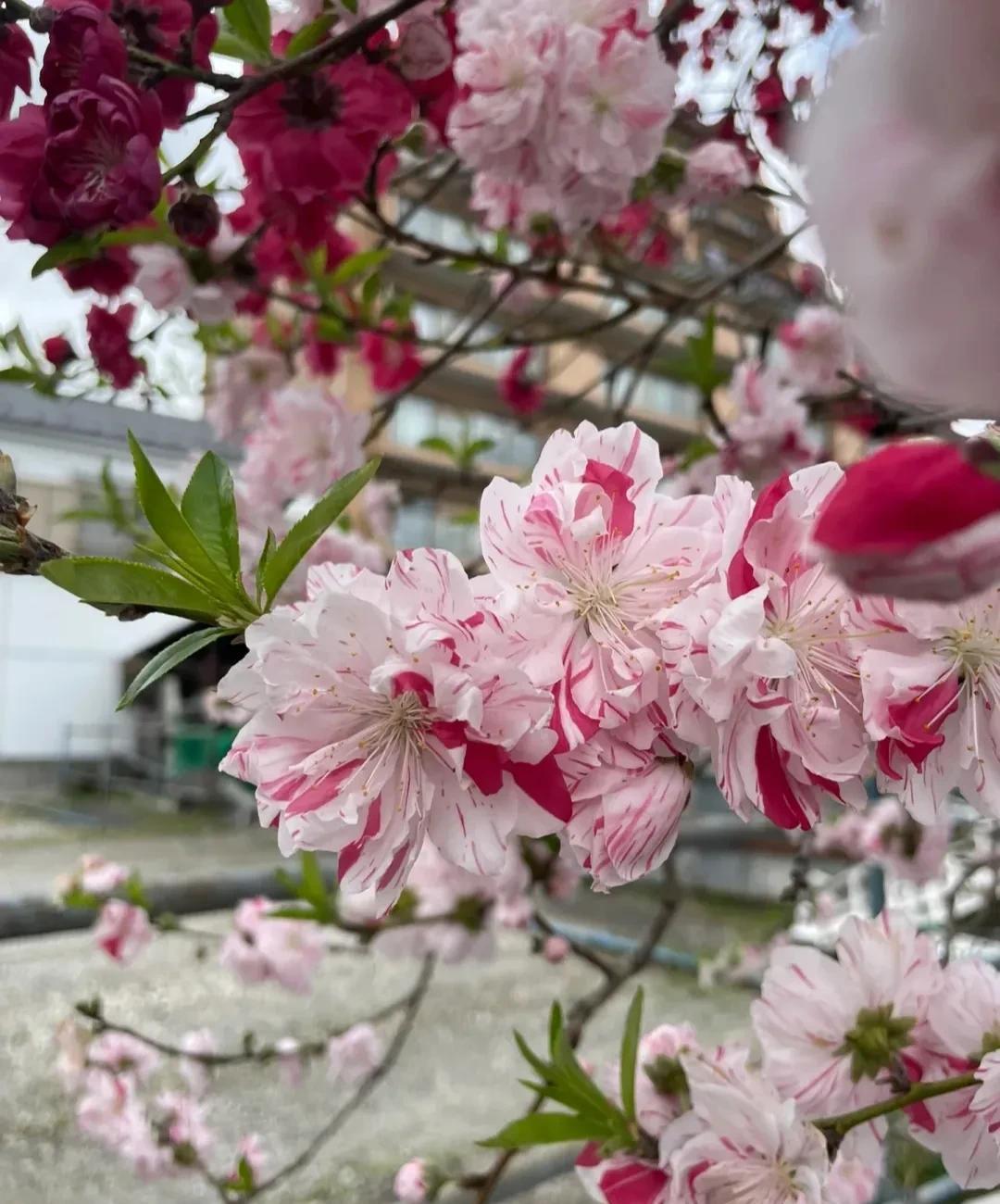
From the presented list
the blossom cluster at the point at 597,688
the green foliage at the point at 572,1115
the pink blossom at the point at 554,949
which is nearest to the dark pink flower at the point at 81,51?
the blossom cluster at the point at 597,688

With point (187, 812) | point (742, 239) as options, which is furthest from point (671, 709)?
point (742, 239)

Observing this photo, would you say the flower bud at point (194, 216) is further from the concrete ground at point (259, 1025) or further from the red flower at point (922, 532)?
the concrete ground at point (259, 1025)

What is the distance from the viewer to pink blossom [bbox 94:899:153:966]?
2.69ft

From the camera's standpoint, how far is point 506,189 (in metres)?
0.66

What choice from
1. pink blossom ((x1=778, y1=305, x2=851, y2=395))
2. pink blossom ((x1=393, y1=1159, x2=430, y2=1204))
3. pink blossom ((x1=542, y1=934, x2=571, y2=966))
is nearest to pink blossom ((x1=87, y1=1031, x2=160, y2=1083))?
pink blossom ((x1=393, y1=1159, x2=430, y2=1204))

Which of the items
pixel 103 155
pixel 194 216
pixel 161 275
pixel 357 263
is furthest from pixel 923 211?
pixel 357 263

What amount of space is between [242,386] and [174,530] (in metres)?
0.71

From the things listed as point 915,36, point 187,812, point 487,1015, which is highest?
point 915,36

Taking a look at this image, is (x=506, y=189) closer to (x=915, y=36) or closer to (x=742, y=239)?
(x=915, y=36)

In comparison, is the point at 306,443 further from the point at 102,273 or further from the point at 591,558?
the point at 591,558

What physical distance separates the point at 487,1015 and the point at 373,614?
3.11 ft

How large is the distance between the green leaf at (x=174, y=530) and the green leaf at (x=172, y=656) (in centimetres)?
1

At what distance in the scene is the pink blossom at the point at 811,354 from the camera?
44.8 inches

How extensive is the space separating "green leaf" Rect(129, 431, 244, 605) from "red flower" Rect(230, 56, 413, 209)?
0.26m
